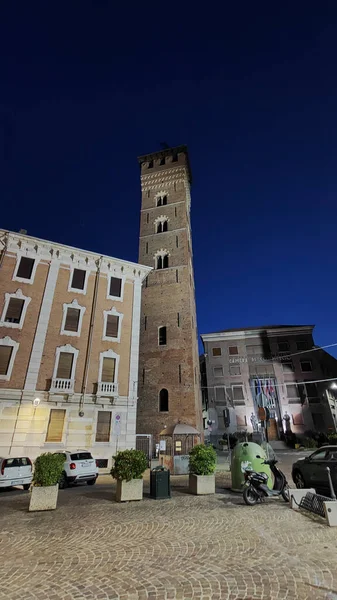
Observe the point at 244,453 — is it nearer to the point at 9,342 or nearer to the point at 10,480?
the point at 10,480

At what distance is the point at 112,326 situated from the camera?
21.0 m

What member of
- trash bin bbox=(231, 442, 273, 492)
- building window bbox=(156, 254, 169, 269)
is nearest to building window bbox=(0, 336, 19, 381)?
trash bin bbox=(231, 442, 273, 492)

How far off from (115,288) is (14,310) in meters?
7.09

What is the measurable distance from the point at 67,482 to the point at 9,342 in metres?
9.00

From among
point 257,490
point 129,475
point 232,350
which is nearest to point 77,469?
point 129,475

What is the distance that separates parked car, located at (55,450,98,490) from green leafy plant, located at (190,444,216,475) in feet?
18.7

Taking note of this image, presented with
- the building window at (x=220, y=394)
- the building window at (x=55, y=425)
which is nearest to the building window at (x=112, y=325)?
the building window at (x=55, y=425)

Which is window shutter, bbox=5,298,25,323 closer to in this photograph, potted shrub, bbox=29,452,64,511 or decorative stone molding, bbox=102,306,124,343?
decorative stone molding, bbox=102,306,124,343

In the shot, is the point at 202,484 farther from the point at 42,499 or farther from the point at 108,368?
the point at 108,368

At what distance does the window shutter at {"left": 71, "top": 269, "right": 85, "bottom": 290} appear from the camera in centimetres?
2106

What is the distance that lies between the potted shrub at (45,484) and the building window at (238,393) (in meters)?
34.2

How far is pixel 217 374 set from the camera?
136ft

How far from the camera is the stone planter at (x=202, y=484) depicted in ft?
33.8

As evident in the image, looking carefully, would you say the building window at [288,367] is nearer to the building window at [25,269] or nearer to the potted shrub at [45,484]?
the building window at [25,269]
